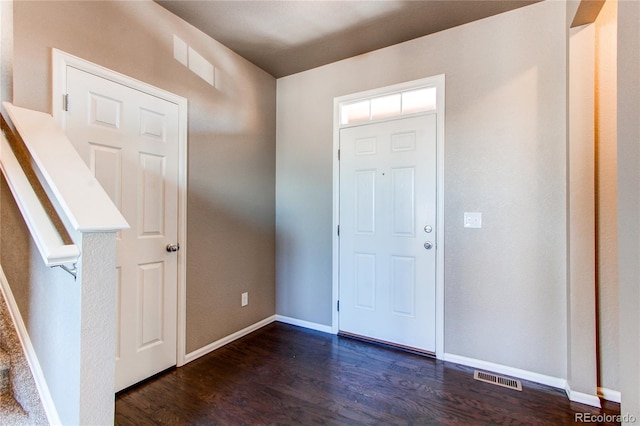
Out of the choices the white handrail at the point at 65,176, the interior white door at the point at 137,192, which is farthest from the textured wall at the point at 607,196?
the interior white door at the point at 137,192

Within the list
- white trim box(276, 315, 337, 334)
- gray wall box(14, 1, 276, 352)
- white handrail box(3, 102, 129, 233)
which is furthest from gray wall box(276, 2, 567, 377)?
white handrail box(3, 102, 129, 233)

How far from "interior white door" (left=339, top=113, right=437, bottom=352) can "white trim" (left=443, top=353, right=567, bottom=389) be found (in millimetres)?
211

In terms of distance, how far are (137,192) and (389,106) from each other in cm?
219

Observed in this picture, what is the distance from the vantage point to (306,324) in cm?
318

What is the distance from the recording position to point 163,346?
2236mm

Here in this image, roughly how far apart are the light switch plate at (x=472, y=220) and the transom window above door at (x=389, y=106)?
0.94 m

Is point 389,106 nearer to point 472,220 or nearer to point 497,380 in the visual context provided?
point 472,220

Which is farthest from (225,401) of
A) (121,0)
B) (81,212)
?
(121,0)

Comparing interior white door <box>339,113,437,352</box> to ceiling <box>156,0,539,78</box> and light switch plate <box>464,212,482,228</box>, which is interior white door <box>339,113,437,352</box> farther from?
ceiling <box>156,0,539,78</box>

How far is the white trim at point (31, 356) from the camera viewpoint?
131cm

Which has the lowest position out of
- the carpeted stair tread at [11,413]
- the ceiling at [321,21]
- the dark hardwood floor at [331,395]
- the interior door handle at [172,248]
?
the dark hardwood floor at [331,395]

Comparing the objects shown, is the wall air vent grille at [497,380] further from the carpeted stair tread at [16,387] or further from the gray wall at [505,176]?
the carpeted stair tread at [16,387]

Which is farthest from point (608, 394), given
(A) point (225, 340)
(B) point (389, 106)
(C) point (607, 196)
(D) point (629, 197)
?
(A) point (225, 340)

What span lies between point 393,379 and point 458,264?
3.33 ft
